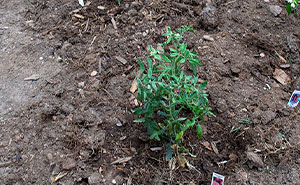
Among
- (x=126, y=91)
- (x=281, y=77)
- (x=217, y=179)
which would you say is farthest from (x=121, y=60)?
(x=281, y=77)

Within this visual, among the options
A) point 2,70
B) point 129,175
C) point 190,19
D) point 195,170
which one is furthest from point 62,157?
point 190,19

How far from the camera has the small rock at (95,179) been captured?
2.20m

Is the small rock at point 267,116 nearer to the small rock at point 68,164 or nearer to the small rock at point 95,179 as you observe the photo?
the small rock at point 95,179

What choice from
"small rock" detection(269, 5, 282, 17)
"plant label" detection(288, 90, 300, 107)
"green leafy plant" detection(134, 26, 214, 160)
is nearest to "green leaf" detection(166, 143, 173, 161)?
"green leafy plant" detection(134, 26, 214, 160)

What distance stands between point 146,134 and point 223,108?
2.22 feet

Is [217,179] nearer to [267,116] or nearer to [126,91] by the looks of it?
[267,116]

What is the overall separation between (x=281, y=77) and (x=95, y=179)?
1889 millimetres

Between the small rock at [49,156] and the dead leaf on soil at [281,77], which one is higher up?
the dead leaf on soil at [281,77]

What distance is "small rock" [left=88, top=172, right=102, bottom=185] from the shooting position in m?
2.20

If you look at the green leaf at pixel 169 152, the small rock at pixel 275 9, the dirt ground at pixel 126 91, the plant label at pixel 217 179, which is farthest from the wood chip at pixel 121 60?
the small rock at pixel 275 9

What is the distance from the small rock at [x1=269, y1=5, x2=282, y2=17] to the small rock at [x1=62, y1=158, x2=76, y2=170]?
247cm

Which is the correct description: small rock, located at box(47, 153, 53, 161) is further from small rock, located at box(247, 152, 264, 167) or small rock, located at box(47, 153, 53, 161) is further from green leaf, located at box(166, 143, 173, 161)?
small rock, located at box(247, 152, 264, 167)

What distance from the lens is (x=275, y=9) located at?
3258 mm

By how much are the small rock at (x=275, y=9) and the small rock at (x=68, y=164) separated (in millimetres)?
2470
